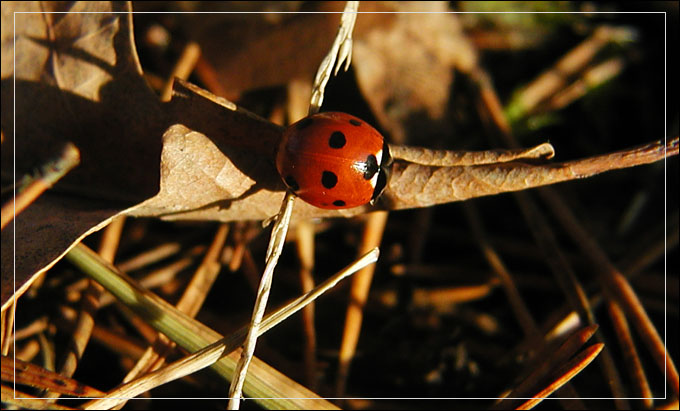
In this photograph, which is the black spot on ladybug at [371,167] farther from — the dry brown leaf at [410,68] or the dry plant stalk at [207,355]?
the dry brown leaf at [410,68]

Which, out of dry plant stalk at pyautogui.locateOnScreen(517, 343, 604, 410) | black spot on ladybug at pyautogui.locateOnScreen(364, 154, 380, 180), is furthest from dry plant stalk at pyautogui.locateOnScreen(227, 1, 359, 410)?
dry plant stalk at pyautogui.locateOnScreen(517, 343, 604, 410)

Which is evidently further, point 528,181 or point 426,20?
point 426,20

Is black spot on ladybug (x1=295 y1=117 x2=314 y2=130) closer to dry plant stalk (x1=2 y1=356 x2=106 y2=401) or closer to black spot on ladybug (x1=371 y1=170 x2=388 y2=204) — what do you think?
black spot on ladybug (x1=371 y1=170 x2=388 y2=204)

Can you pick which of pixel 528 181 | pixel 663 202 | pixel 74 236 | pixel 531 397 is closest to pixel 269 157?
pixel 74 236

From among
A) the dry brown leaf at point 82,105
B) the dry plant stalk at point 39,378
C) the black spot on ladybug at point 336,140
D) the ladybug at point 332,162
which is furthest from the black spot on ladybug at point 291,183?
the dry plant stalk at point 39,378

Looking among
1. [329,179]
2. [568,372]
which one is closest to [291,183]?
[329,179]

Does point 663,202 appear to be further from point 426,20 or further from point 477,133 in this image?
point 426,20
